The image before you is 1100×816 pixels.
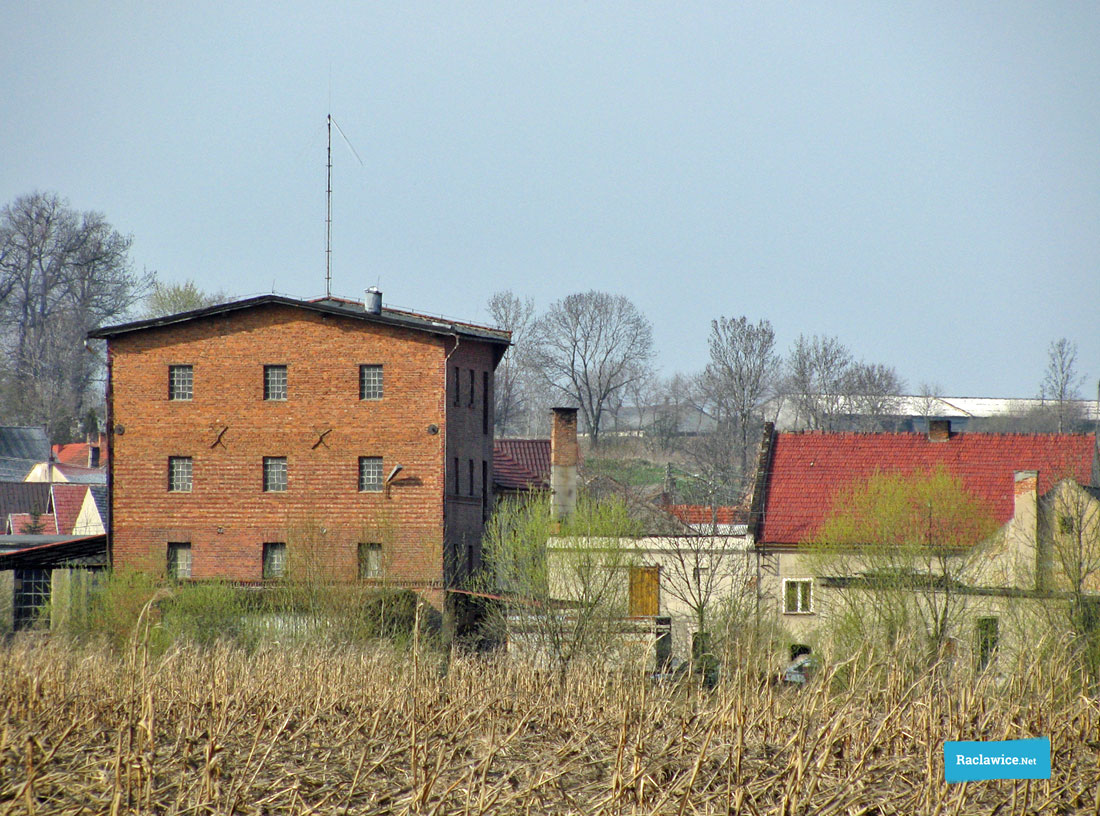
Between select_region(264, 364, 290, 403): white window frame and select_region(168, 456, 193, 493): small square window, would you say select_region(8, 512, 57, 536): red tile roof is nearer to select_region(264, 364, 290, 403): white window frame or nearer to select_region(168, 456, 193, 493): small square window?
select_region(168, 456, 193, 493): small square window

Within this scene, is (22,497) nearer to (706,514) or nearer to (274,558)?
(274,558)

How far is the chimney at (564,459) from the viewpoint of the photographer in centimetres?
4350

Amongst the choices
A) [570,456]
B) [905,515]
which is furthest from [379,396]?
[905,515]

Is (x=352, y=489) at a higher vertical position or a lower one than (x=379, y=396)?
lower

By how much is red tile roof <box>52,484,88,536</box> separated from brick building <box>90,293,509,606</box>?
22.0 m

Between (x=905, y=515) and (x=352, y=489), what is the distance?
52.4 ft

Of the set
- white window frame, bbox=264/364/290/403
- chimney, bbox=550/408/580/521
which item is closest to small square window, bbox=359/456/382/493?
white window frame, bbox=264/364/290/403

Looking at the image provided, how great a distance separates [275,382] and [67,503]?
26100mm

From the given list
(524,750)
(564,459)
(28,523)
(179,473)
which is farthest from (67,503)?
(524,750)

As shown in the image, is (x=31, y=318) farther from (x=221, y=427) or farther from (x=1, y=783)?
(x=1, y=783)

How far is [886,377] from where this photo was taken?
84.6 meters

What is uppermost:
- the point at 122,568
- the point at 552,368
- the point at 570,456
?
the point at 552,368

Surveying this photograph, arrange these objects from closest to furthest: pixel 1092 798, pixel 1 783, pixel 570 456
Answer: pixel 1 783 → pixel 1092 798 → pixel 570 456

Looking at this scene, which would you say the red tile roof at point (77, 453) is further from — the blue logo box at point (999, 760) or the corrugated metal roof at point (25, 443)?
the blue logo box at point (999, 760)
